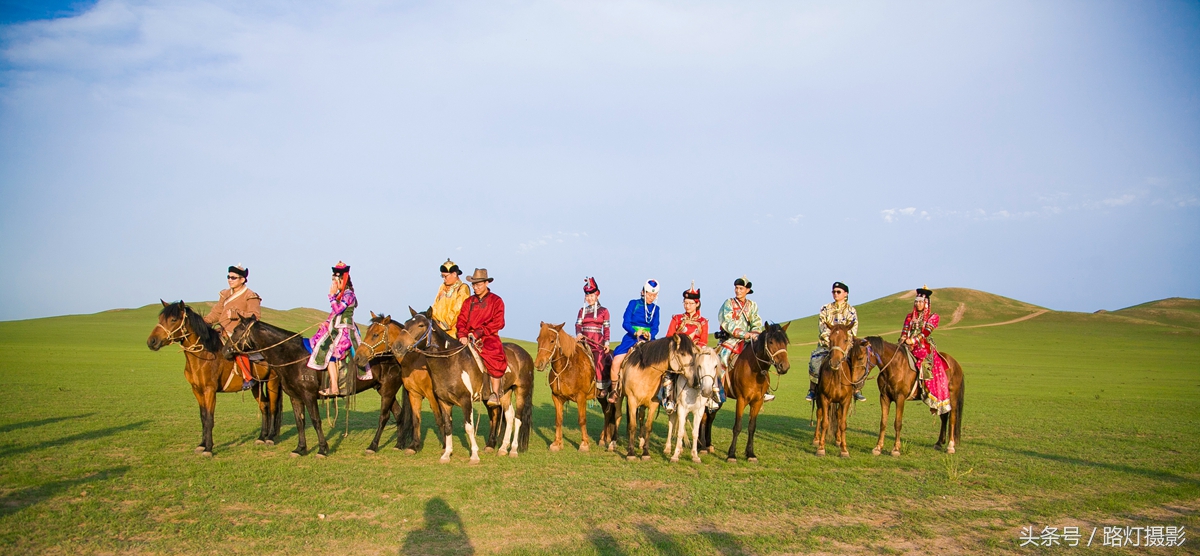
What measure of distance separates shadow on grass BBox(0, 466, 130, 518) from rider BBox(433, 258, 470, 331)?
4.80 metres

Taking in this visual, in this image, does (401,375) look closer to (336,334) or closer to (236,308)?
(336,334)

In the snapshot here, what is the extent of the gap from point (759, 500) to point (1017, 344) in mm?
54891

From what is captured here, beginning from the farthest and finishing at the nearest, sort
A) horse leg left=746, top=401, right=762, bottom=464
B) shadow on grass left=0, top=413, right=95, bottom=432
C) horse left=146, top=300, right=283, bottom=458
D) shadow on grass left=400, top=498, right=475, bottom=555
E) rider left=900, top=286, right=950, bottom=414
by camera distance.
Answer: shadow on grass left=0, top=413, right=95, bottom=432
rider left=900, top=286, right=950, bottom=414
horse leg left=746, top=401, right=762, bottom=464
horse left=146, top=300, right=283, bottom=458
shadow on grass left=400, top=498, right=475, bottom=555

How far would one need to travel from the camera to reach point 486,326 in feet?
34.1

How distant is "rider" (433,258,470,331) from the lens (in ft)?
37.6

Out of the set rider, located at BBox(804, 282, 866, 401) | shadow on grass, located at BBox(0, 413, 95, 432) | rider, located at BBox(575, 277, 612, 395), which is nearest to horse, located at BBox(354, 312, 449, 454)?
rider, located at BBox(575, 277, 612, 395)

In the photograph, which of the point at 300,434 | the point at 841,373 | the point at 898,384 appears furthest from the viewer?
the point at 898,384

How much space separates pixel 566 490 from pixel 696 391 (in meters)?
3.09

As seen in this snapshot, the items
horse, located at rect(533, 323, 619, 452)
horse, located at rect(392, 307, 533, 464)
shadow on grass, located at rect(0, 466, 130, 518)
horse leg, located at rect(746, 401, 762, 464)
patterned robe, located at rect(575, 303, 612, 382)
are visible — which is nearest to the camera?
shadow on grass, located at rect(0, 466, 130, 518)

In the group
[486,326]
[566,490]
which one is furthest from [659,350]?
[566,490]

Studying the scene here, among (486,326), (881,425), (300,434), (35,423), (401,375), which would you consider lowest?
(35,423)

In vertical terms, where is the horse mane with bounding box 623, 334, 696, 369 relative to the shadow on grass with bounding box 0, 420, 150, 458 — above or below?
above

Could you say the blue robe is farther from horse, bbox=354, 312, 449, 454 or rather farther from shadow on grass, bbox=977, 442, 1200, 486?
shadow on grass, bbox=977, 442, 1200, 486

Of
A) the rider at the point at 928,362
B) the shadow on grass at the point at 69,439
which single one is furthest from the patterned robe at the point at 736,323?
the shadow on grass at the point at 69,439
